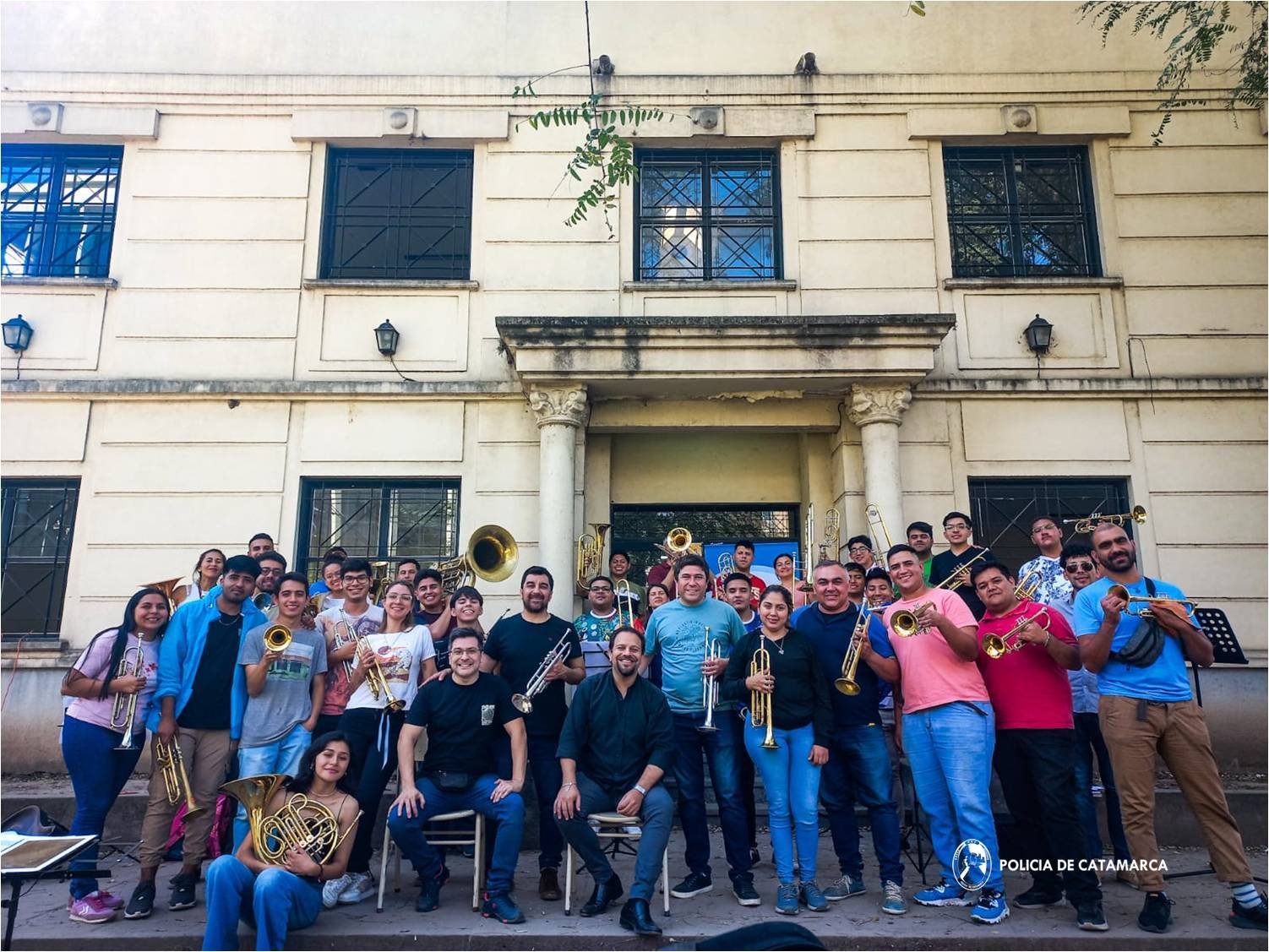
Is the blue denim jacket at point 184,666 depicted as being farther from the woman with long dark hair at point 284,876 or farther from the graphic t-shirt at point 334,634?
the woman with long dark hair at point 284,876

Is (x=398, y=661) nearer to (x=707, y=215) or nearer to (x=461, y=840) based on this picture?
(x=461, y=840)

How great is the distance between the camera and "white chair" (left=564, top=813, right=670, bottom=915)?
15.7ft

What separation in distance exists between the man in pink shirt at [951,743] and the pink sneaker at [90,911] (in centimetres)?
485

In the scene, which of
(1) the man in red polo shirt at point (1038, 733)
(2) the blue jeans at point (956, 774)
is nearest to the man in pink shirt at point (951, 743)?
(2) the blue jeans at point (956, 774)

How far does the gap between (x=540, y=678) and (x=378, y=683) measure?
1.11 meters

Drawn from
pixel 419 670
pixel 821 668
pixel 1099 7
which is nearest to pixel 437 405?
pixel 419 670

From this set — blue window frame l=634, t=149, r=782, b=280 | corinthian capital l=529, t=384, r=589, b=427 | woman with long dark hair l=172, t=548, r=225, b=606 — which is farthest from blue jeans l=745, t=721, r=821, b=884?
blue window frame l=634, t=149, r=782, b=280

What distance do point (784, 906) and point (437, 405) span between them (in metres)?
6.46

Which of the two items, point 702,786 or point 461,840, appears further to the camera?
point 702,786

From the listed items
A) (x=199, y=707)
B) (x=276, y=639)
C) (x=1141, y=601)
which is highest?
(x=1141, y=601)

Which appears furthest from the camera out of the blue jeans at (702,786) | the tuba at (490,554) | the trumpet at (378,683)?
the tuba at (490,554)

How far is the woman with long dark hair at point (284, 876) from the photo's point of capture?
4121 mm

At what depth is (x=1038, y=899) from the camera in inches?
190

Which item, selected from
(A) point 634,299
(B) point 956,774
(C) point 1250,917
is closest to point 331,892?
(B) point 956,774
